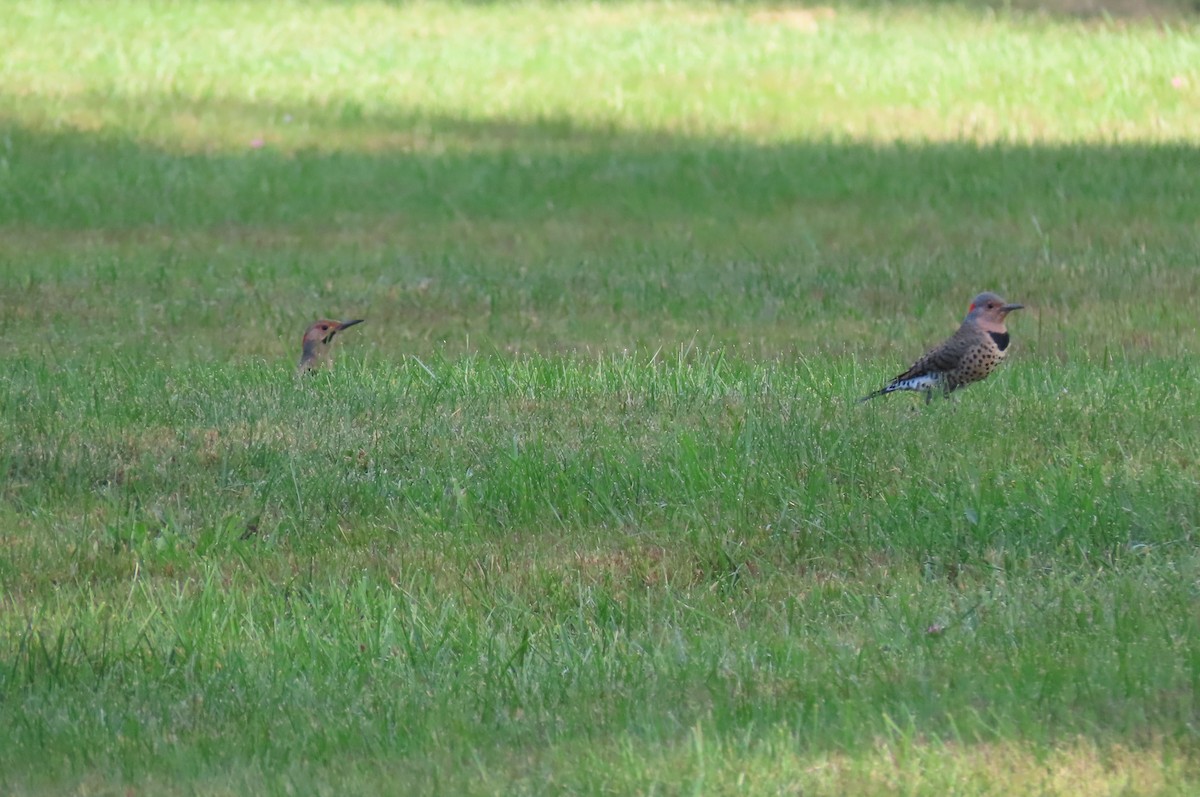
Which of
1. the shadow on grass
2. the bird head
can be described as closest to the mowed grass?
the shadow on grass

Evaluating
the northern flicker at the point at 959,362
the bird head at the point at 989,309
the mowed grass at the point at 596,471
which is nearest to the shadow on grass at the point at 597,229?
the mowed grass at the point at 596,471

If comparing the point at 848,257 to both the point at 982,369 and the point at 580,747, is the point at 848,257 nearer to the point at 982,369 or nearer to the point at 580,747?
the point at 982,369

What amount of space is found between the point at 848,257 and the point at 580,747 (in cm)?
909

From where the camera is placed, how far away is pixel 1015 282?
12000 mm

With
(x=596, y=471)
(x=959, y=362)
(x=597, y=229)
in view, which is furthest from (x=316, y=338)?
(x=597, y=229)

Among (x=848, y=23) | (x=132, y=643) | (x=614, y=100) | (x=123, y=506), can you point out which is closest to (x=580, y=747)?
(x=132, y=643)

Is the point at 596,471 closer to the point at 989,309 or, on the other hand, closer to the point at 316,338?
the point at 989,309

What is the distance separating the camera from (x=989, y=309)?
7.93 metres

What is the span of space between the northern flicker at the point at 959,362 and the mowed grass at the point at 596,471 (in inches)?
8.3

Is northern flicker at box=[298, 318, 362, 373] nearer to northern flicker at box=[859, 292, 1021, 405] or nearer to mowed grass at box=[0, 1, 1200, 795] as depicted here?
mowed grass at box=[0, 1, 1200, 795]

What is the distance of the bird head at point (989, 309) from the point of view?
25.9 ft

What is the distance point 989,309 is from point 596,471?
2188 mm

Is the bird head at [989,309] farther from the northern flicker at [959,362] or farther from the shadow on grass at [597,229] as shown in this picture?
the shadow on grass at [597,229]

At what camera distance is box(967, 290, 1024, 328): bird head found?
7.89m
